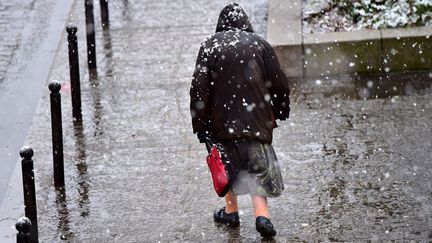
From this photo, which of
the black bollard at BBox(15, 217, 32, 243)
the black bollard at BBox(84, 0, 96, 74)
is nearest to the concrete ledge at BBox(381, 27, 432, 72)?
the black bollard at BBox(84, 0, 96, 74)

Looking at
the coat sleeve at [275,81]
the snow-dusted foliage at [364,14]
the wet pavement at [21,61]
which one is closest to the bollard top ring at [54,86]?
the wet pavement at [21,61]

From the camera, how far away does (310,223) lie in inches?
327

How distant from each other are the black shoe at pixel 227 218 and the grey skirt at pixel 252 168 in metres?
0.31

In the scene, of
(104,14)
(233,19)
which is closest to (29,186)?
(233,19)

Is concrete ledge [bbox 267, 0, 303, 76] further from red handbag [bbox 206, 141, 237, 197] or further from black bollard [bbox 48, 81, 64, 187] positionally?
red handbag [bbox 206, 141, 237, 197]

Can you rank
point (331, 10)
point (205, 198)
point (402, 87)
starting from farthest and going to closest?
1. point (331, 10)
2. point (402, 87)
3. point (205, 198)

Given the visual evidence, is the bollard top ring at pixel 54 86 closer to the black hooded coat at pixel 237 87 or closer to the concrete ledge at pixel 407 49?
the black hooded coat at pixel 237 87

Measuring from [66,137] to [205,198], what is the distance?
6.80ft

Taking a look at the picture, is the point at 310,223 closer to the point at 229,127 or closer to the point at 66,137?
the point at 229,127

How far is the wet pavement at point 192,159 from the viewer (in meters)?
8.34

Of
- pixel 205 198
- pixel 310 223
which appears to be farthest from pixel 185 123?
pixel 310 223

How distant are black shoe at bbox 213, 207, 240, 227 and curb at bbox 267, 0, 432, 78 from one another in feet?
11.0

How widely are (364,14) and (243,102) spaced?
4550mm

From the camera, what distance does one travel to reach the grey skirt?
802 centimetres
